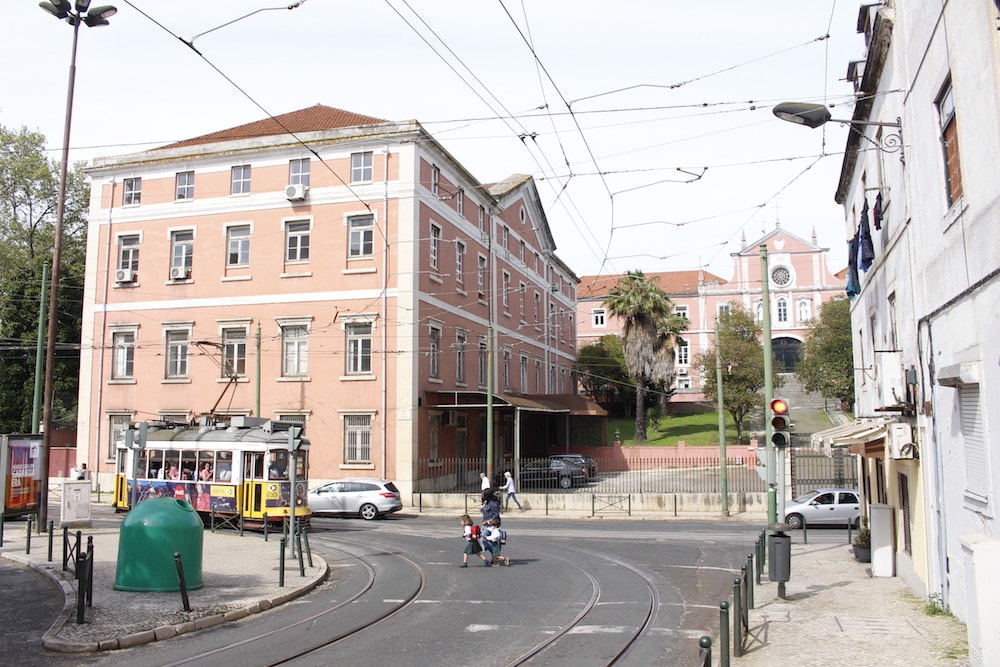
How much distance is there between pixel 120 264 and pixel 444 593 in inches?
1155


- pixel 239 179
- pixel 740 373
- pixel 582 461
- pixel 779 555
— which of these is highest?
pixel 239 179

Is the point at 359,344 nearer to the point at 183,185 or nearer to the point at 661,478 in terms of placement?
the point at 183,185

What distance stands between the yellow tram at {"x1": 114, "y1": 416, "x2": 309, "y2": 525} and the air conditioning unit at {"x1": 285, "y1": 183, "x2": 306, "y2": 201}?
12302mm

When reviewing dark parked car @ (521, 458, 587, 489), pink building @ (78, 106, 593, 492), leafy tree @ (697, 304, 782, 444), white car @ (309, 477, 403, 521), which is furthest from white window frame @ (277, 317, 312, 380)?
leafy tree @ (697, 304, 782, 444)

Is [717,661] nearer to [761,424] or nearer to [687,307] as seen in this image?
[761,424]

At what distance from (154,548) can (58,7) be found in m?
11.4

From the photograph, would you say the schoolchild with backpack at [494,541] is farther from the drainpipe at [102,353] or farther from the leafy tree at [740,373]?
the leafy tree at [740,373]

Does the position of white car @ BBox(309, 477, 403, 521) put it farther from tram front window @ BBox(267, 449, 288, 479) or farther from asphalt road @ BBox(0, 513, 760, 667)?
asphalt road @ BBox(0, 513, 760, 667)

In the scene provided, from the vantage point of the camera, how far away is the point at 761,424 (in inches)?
2370

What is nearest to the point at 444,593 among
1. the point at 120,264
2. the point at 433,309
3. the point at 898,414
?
the point at 898,414

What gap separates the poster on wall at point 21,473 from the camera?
63.3 ft

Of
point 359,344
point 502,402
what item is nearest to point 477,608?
point 359,344

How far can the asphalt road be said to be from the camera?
9.45 metres

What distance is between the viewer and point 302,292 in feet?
111
